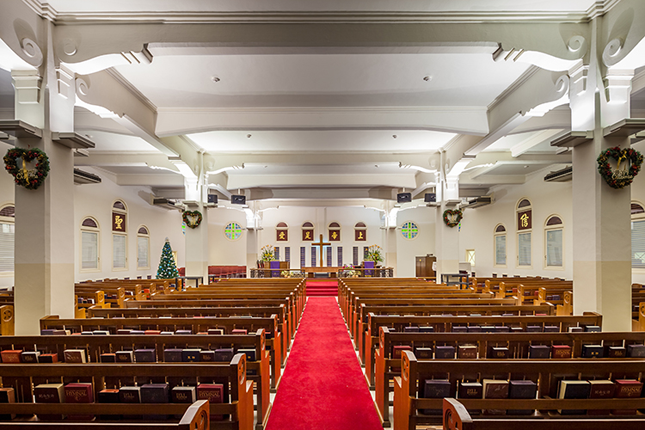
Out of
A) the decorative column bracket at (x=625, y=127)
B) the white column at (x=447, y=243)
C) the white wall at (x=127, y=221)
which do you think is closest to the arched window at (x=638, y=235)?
the white column at (x=447, y=243)

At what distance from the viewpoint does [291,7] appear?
391 cm

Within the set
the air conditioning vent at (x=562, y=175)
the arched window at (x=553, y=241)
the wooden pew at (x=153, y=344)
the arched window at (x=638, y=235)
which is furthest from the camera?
the arched window at (x=553, y=241)

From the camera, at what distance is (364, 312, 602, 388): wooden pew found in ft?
12.1

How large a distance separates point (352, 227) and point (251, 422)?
18388mm

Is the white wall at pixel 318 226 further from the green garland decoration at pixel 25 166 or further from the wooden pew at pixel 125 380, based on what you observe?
the wooden pew at pixel 125 380

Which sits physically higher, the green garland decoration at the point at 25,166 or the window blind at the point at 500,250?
the green garland decoration at the point at 25,166

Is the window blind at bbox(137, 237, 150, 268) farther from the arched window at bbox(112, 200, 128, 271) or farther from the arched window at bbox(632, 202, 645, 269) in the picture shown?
the arched window at bbox(632, 202, 645, 269)

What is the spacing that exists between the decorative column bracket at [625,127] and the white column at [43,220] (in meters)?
5.99

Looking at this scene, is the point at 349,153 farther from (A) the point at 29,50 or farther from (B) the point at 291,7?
(A) the point at 29,50

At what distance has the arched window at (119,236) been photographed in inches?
510

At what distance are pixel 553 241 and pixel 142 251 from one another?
15.5 meters

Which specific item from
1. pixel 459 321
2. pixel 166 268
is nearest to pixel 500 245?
pixel 459 321

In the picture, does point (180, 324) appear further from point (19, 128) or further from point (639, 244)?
point (639, 244)

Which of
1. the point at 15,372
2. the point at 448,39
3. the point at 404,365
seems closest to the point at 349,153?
the point at 448,39
